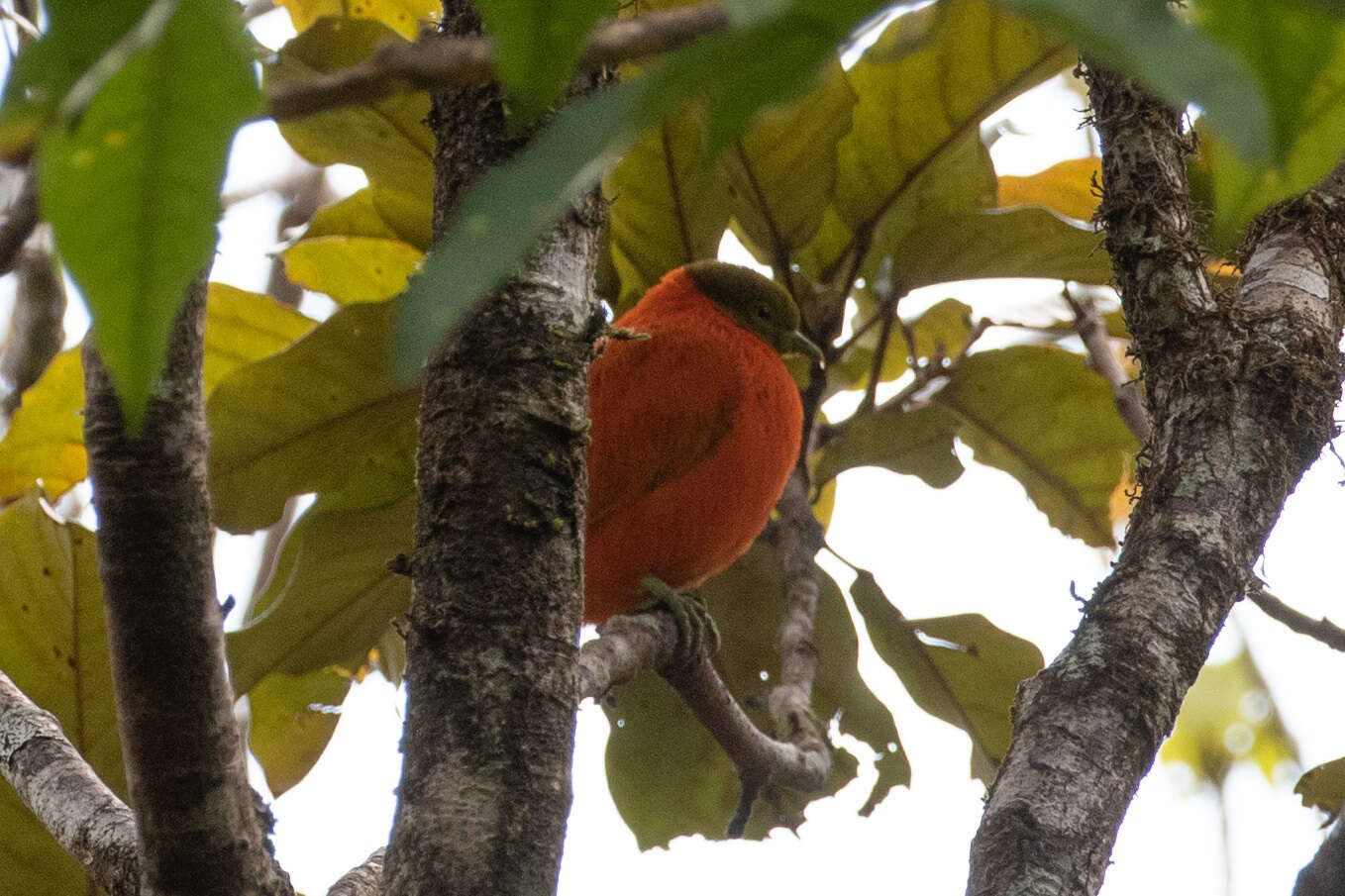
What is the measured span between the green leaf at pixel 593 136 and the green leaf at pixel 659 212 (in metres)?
2.33

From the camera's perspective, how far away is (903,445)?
330 centimetres

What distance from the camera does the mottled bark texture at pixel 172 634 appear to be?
1237mm

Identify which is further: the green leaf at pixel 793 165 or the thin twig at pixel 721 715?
the green leaf at pixel 793 165

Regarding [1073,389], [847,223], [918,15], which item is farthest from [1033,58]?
[918,15]

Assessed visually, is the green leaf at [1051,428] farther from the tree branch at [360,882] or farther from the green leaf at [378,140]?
the tree branch at [360,882]

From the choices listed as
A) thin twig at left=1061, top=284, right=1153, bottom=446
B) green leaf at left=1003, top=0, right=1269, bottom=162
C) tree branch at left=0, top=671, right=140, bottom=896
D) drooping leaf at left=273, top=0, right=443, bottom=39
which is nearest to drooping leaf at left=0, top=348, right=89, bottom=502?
drooping leaf at left=273, top=0, right=443, bottom=39

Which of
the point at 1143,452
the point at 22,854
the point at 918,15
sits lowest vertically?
the point at 22,854

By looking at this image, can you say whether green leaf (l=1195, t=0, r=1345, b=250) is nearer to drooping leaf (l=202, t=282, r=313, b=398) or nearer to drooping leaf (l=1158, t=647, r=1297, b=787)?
A: drooping leaf (l=202, t=282, r=313, b=398)

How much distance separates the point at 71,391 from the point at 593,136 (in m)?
2.95

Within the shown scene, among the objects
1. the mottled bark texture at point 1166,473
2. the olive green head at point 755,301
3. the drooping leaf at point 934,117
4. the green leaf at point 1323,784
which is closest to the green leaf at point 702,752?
the olive green head at point 755,301

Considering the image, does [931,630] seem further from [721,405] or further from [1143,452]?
[1143,452]

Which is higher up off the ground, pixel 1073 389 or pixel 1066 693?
pixel 1073 389

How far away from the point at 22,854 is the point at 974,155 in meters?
2.59

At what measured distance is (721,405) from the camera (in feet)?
9.81
